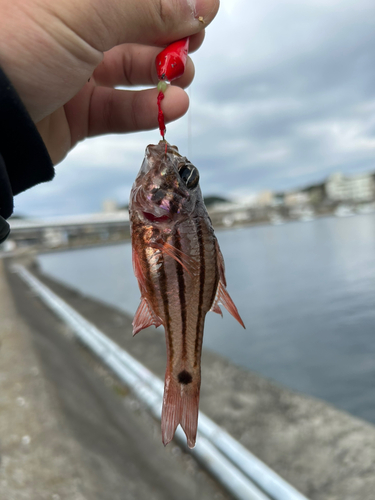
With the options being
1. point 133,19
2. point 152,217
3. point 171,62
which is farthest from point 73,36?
point 152,217

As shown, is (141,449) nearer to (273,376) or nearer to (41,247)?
(273,376)

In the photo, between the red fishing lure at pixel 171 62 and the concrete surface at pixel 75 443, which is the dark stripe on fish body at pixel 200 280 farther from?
the concrete surface at pixel 75 443

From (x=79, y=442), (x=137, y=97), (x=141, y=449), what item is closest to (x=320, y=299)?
(x=141, y=449)

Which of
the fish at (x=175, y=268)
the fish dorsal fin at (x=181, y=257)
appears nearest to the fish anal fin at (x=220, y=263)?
the fish at (x=175, y=268)

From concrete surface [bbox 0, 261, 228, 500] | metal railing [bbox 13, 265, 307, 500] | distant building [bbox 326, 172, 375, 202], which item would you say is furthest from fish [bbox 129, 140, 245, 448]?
distant building [bbox 326, 172, 375, 202]

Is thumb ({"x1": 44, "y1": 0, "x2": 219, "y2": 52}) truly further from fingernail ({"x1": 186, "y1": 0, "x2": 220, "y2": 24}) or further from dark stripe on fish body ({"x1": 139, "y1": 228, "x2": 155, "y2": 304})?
dark stripe on fish body ({"x1": 139, "y1": 228, "x2": 155, "y2": 304})

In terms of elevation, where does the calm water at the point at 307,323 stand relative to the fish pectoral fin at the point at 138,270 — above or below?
below

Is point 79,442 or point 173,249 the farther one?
point 79,442
